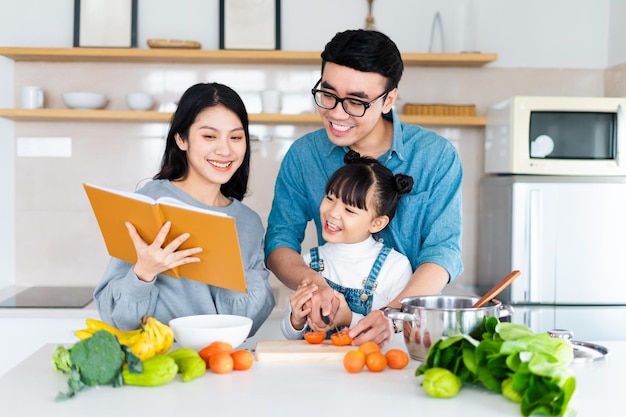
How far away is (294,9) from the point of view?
366 centimetres

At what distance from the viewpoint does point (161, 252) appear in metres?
1.58

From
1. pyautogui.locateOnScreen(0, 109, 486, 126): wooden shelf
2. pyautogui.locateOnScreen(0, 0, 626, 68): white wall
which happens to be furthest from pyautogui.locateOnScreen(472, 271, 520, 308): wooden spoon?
pyautogui.locateOnScreen(0, 0, 626, 68): white wall

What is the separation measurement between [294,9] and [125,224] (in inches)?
91.0

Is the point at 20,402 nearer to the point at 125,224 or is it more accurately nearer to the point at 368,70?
the point at 125,224

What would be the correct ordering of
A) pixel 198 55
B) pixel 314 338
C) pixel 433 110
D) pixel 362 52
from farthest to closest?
pixel 433 110 → pixel 198 55 → pixel 362 52 → pixel 314 338

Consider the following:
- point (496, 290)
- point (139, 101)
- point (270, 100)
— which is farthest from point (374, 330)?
point (139, 101)

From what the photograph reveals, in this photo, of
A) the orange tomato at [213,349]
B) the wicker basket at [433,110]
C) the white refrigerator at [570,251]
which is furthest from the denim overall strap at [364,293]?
the wicker basket at [433,110]

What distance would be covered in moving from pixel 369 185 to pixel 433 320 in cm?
64

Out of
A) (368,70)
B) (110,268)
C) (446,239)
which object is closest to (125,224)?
(110,268)

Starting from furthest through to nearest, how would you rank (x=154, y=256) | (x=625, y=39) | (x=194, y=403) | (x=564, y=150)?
(x=625, y=39)
(x=564, y=150)
(x=154, y=256)
(x=194, y=403)

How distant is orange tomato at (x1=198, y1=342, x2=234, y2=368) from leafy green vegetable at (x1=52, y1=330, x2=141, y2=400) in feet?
0.53

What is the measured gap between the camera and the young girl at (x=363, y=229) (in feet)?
6.48

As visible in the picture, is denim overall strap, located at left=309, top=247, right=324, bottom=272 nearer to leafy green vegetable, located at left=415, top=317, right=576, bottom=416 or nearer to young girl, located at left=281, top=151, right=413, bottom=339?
young girl, located at left=281, top=151, right=413, bottom=339

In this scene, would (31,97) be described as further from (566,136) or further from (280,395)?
(280,395)
